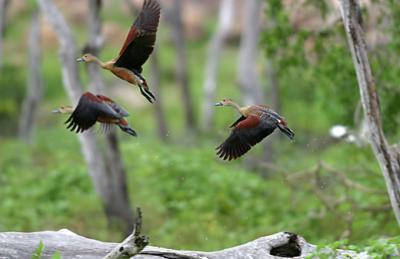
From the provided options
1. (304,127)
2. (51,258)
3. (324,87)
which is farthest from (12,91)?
(51,258)

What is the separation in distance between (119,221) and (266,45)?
362 cm

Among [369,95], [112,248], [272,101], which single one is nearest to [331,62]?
[369,95]

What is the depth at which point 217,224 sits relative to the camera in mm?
14734

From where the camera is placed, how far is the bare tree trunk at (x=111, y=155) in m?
13.6

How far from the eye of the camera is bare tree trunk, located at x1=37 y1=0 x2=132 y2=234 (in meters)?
13.5

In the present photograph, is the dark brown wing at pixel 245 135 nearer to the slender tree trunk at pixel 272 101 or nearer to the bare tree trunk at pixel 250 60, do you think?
the bare tree trunk at pixel 250 60

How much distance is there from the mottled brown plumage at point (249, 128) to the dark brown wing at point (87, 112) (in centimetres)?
83

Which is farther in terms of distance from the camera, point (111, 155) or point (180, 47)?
point (180, 47)

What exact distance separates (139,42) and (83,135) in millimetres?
7998

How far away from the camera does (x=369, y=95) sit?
8.99 meters

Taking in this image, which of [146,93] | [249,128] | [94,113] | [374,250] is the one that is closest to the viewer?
[94,113]

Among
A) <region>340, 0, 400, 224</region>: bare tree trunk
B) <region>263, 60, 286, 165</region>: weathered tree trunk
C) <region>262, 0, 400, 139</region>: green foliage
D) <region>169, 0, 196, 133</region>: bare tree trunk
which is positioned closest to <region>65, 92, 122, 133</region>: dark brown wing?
<region>340, 0, 400, 224</region>: bare tree trunk

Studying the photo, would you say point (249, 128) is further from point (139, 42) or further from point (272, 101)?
point (272, 101)

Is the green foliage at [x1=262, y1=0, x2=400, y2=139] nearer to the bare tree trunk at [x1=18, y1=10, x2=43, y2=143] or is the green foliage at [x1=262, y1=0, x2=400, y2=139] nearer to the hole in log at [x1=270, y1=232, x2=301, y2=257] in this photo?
the hole in log at [x1=270, y1=232, x2=301, y2=257]
